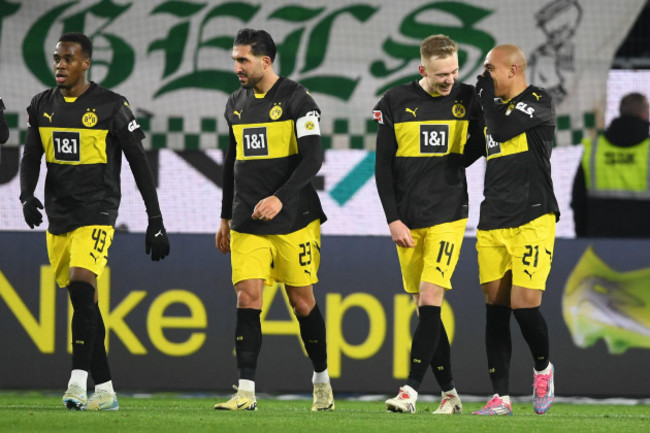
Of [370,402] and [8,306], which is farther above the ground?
[8,306]

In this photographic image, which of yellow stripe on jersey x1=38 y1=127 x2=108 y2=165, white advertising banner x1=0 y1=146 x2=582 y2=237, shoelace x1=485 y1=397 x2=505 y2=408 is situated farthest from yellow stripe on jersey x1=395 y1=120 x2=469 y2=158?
white advertising banner x1=0 y1=146 x2=582 y2=237

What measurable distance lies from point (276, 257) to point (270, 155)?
515 mm

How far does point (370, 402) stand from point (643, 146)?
2940 millimetres

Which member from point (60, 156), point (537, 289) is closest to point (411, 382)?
point (537, 289)

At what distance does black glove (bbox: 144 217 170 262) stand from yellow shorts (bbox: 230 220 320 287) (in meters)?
0.34

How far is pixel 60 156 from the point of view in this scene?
6.38 m

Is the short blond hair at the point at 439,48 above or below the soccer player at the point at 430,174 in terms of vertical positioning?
above

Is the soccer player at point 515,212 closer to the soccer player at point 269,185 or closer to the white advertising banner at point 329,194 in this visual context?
the soccer player at point 269,185

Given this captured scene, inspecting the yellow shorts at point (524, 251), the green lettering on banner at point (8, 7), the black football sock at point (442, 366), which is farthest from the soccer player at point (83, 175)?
the green lettering on banner at point (8, 7)

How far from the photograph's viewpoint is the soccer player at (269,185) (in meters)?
6.34

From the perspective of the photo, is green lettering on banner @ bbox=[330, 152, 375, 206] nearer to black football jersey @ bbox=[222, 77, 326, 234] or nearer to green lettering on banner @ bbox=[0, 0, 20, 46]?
green lettering on banner @ bbox=[0, 0, 20, 46]

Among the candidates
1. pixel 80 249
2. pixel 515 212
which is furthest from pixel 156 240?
pixel 515 212

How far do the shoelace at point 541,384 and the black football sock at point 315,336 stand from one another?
1094mm

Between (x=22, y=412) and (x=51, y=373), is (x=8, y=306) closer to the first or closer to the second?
(x=51, y=373)
